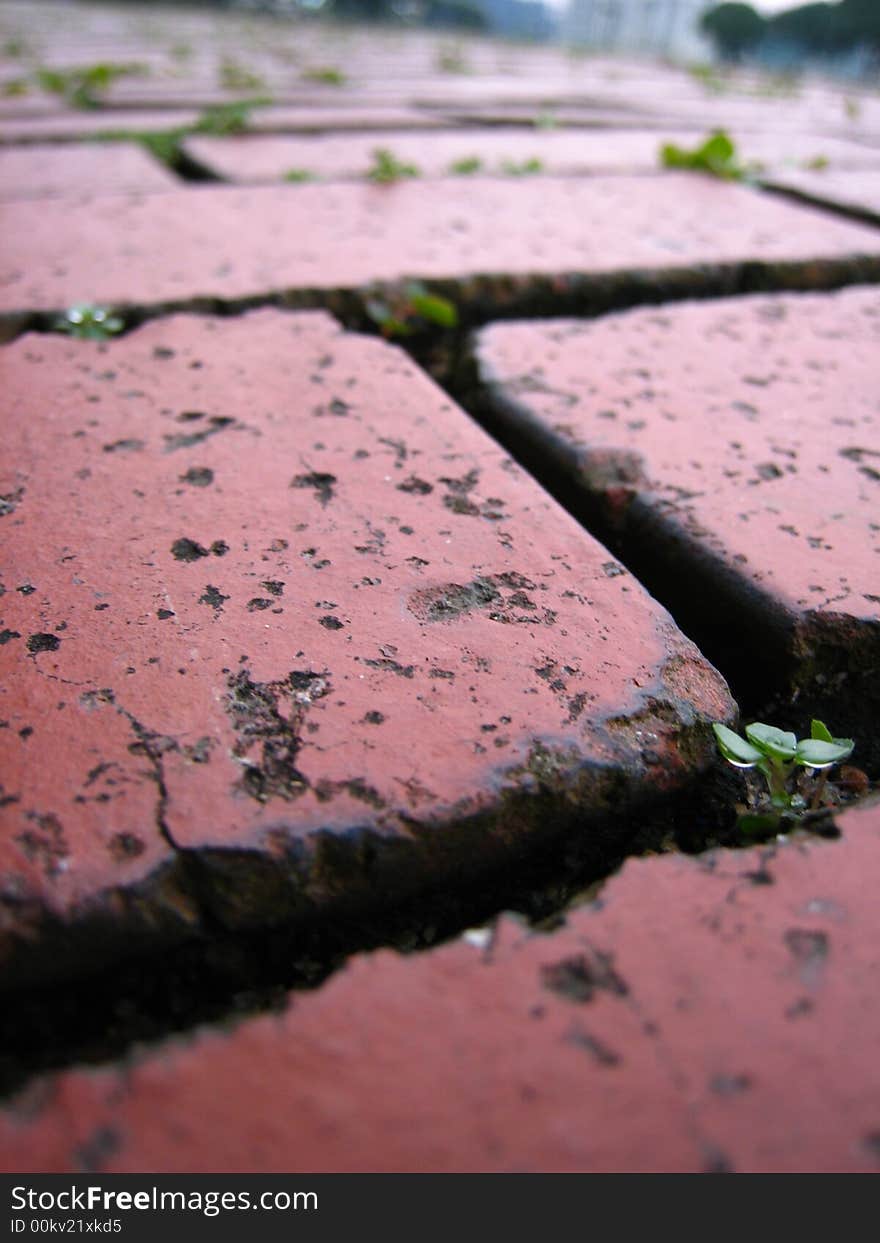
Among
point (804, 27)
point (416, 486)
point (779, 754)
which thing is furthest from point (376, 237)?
point (804, 27)

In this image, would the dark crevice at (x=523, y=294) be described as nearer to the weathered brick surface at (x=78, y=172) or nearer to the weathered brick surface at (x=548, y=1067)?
the weathered brick surface at (x=78, y=172)

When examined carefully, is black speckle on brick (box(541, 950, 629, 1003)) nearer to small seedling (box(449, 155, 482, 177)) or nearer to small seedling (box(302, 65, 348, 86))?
small seedling (box(449, 155, 482, 177))

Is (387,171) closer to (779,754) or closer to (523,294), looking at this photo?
(523,294)

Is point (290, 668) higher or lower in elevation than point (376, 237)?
lower

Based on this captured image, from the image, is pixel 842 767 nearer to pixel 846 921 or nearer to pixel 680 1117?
pixel 846 921

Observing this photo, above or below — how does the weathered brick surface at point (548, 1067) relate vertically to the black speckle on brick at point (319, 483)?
below

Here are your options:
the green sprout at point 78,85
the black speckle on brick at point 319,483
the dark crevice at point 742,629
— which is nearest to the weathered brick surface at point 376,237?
the black speckle on brick at point 319,483
